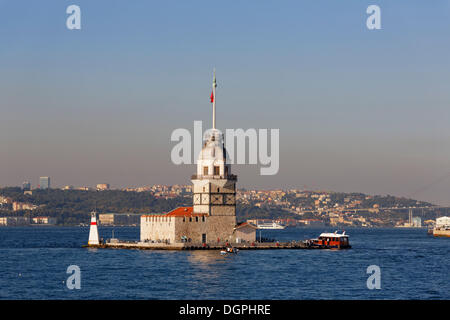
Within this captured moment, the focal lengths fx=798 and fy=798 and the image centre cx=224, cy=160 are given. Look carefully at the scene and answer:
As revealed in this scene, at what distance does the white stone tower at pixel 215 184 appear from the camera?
104062 millimetres

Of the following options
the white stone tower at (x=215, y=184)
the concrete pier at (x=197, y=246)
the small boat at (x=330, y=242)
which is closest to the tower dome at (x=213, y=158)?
the white stone tower at (x=215, y=184)

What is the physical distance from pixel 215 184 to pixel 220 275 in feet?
111

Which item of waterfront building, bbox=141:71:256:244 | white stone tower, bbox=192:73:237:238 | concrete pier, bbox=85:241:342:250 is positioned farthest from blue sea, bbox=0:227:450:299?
white stone tower, bbox=192:73:237:238

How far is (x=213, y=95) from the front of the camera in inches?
4205

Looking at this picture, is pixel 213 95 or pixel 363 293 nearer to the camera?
pixel 363 293

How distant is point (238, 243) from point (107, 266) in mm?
28225

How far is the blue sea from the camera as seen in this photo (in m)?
59.6

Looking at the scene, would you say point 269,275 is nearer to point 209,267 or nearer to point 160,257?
point 209,267

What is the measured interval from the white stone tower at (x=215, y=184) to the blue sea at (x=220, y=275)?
6688mm

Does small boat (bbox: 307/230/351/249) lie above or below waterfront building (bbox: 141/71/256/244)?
below

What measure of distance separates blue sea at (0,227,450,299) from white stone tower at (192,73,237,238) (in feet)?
21.9

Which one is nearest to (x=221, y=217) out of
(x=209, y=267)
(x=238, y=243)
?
(x=238, y=243)

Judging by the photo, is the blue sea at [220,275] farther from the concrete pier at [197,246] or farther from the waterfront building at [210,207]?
the waterfront building at [210,207]

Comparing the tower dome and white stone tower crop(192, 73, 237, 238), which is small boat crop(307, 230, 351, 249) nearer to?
white stone tower crop(192, 73, 237, 238)
